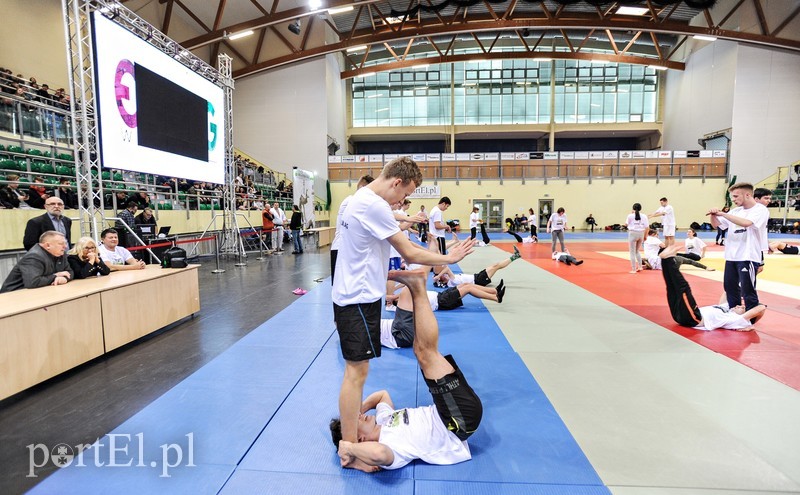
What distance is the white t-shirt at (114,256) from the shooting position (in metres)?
5.59

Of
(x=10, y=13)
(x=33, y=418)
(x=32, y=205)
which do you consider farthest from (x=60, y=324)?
(x=10, y=13)

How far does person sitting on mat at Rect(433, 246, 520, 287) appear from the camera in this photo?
6.29 metres

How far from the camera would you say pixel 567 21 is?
70.6 ft

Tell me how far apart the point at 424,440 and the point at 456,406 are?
0.34m

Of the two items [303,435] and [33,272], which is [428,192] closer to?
[33,272]

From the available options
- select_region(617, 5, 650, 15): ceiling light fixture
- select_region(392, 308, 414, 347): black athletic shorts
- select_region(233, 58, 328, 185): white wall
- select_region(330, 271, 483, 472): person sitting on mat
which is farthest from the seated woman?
select_region(617, 5, 650, 15): ceiling light fixture

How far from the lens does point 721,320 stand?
16.0 ft

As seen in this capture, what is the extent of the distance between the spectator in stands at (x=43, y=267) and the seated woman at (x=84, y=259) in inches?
4.3

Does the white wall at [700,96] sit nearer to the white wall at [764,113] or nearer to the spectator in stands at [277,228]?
the white wall at [764,113]

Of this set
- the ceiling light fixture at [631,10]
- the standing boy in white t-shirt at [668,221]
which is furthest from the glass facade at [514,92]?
the standing boy in white t-shirt at [668,221]

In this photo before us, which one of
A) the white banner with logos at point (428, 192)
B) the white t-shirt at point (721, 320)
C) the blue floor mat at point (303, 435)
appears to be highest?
the white banner with logos at point (428, 192)

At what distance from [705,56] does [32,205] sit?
36.6m

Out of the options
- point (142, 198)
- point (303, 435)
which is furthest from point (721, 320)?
point (142, 198)

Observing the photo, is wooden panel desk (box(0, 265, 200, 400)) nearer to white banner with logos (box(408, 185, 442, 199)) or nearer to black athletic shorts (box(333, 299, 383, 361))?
black athletic shorts (box(333, 299, 383, 361))
